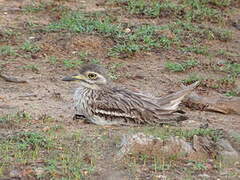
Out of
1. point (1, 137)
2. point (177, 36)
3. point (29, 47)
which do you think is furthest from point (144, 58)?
point (1, 137)

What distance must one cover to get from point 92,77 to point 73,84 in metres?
1.34

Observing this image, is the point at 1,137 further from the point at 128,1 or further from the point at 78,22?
the point at 128,1

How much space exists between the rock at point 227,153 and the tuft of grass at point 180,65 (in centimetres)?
332

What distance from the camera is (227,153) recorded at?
656cm

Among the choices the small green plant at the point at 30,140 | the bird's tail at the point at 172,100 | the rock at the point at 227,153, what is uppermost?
the rock at the point at 227,153

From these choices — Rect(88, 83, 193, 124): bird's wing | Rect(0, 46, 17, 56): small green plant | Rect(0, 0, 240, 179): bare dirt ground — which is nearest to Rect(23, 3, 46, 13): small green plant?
Rect(0, 0, 240, 179): bare dirt ground

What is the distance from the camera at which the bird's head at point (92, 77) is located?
7949 mm

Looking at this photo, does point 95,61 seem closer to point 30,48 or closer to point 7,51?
point 30,48

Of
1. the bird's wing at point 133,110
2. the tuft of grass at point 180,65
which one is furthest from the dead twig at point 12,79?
the tuft of grass at point 180,65

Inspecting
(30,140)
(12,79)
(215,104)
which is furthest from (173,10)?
(30,140)

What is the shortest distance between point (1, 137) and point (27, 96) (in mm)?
1870

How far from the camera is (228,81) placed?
9.60 m

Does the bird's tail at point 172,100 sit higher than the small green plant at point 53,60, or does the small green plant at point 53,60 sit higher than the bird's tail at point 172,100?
the bird's tail at point 172,100

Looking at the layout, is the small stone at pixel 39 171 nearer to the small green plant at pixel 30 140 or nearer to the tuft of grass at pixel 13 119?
the small green plant at pixel 30 140
